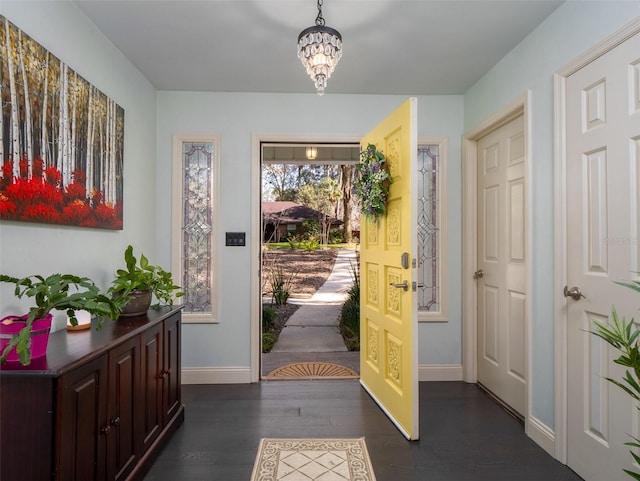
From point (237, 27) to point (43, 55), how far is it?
1.07 metres

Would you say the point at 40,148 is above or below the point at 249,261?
above

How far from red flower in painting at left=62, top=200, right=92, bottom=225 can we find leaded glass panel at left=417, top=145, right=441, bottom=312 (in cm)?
257

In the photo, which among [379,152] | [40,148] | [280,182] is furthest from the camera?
[280,182]

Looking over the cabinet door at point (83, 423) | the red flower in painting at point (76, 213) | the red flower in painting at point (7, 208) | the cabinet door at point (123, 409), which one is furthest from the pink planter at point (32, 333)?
the red flower in painting at point (76, 213)

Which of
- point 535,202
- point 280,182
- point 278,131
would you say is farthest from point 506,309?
point 280,182

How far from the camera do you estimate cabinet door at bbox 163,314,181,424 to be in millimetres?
2236

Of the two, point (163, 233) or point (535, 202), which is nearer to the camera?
point (535, 202)

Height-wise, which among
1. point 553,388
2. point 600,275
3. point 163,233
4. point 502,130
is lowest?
point 553,388

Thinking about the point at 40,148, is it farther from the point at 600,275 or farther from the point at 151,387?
the point at 600,275

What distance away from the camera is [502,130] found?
279 centimetres

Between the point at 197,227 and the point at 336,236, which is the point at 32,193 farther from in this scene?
the point at 336,236

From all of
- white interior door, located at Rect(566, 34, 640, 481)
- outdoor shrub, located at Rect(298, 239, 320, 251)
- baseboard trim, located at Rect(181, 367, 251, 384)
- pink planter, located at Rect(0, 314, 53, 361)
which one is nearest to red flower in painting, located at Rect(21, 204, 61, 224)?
pink planter, located at Rect(0, 314, 53, 361)

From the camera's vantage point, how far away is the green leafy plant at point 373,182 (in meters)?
2.62

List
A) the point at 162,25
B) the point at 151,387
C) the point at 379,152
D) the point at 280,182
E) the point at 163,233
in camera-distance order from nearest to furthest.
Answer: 1. the point at 151,387
2. the point at 162,25
3. the point at 379,152
4. the point at 163,233
5. the point at 280,182
